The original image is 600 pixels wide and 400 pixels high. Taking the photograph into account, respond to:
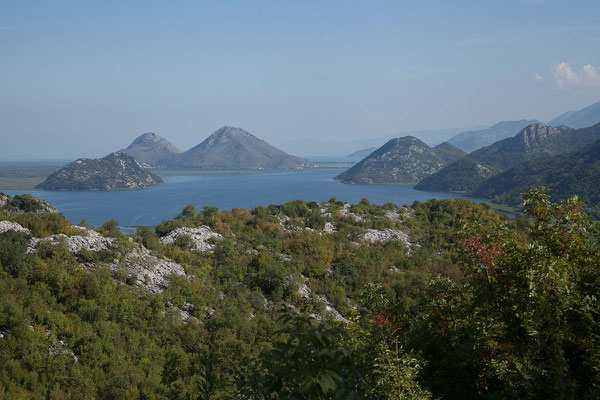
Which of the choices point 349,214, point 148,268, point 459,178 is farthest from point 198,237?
point 459,178

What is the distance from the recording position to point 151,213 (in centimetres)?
9962

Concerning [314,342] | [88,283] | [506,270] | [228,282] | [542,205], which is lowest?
[228,282]

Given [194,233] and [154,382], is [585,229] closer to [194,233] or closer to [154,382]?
[154,382]

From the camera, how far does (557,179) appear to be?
12144 centimetres

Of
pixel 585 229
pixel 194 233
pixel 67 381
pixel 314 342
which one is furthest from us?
pixel 194 233

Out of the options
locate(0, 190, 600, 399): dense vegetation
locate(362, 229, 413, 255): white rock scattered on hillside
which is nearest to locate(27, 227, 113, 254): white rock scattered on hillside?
locate(0, 190, 600, 399): dense vegetation

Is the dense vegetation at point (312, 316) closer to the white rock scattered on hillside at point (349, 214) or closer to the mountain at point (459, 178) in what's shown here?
the white rock scattered on hillside at point (349, 214)

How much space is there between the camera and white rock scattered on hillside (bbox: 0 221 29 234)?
27728 mm

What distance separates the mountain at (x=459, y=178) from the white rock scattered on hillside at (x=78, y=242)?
6142 inches

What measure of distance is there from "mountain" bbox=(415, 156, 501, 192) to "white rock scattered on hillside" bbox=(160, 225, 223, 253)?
144879 millimetres

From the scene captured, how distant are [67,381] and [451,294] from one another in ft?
55.2

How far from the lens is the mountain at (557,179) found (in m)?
108

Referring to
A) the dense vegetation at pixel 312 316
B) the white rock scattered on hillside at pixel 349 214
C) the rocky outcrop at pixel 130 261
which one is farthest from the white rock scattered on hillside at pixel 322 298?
the white rock scattered on hillside at pixel 349 214

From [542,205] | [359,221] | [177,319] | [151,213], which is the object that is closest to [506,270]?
[542,205]
